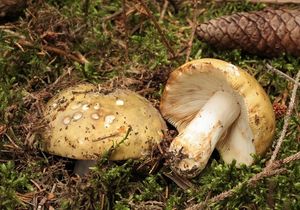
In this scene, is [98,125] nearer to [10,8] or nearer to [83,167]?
[83,167]

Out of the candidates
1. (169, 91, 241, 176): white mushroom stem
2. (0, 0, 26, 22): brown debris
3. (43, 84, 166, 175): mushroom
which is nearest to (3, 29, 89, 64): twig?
(0, 0, 26, 22): brown debris

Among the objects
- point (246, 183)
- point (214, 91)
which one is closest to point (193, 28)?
point (214, 91)

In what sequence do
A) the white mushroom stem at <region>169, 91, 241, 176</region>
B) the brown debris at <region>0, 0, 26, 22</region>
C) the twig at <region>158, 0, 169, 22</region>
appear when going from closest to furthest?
the white mushroom stem at <region>169, 91, 241, 176</region>
the brown debris at <region>0, 0, 26, 22</region>
the twig at <region>158, 0, 169, 22</region>

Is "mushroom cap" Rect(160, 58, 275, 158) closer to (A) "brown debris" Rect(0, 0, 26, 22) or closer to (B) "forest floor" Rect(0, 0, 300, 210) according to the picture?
(B) "forest floor" Rect(0, 0, 300, 210)

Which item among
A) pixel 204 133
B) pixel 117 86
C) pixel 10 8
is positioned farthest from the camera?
pixel 10 8

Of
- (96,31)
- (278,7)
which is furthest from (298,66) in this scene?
(96,31)
